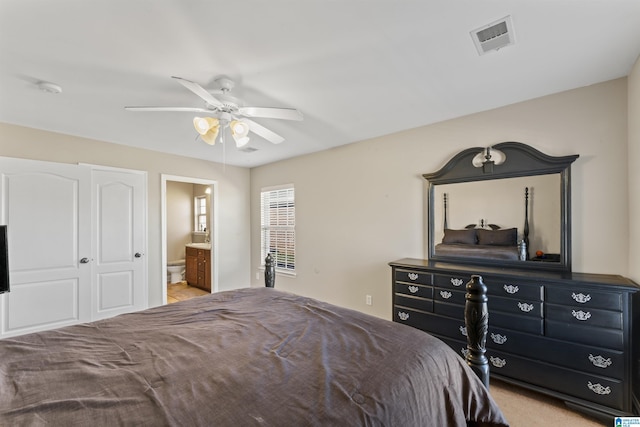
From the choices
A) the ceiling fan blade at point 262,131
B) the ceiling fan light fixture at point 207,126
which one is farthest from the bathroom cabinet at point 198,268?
the ceiling fan light fixture at point 207,126

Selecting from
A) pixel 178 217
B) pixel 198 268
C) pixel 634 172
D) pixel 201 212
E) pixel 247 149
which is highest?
pixel 247 149

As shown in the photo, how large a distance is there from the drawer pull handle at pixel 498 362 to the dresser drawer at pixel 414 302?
0.61 meters

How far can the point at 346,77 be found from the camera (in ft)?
7.03

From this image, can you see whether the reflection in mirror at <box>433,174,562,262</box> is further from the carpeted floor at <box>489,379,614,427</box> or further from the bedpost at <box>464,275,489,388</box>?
the bedpost at <box>464,275,489,388</box>

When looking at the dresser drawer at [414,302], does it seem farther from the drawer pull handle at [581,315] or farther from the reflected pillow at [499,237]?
the drawer pull handle at [581,315]

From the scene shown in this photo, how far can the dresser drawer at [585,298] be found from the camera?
1926 millimetres

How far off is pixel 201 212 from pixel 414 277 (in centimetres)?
580

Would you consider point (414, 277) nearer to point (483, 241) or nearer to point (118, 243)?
point (483, 241)

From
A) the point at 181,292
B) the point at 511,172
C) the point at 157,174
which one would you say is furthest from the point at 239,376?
the point at 181,292

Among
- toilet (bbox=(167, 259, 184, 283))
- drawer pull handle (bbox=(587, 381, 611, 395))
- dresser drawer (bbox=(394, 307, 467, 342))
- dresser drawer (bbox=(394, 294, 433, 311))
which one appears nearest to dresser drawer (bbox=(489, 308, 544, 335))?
dresser drawer (bbox=(394, 307, 467, 342))

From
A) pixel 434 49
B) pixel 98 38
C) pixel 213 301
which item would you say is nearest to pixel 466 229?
pixel 434 49

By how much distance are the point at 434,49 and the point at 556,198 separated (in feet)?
5.76

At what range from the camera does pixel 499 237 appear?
2.69m

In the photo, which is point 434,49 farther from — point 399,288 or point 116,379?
point 116,379
